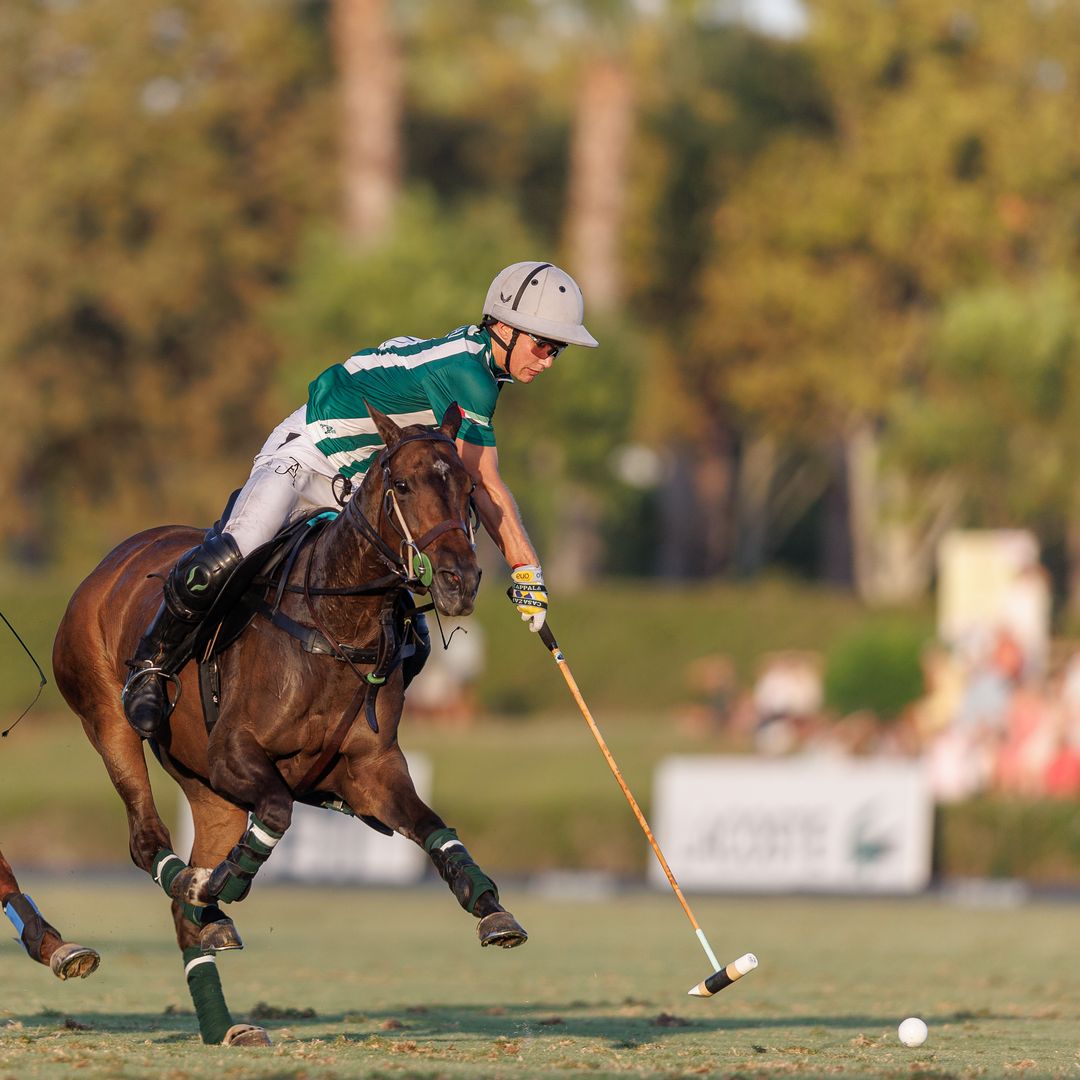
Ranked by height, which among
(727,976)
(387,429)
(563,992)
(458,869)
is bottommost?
(563,992)

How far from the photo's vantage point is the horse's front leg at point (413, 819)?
25.7 feet

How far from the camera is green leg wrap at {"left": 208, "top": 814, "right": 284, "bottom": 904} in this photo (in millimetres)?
7797

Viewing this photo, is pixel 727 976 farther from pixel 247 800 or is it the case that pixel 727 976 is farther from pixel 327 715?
pixel 247 800

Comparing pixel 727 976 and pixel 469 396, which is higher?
pixel 469 396

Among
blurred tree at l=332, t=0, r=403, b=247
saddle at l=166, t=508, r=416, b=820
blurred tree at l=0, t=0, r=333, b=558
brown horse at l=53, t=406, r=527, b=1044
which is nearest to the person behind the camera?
brown horse at l=53, t=406, r=527, b=1044

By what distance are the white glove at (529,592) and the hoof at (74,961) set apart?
1.83m

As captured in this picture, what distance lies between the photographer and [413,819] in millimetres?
8062

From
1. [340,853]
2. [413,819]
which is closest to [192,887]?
[413,819]

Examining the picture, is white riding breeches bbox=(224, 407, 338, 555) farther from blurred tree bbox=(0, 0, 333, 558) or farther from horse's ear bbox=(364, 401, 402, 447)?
blurred tree bbox=(0, 0, 333, 558)

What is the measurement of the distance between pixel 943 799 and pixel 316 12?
Answer: 2387cm

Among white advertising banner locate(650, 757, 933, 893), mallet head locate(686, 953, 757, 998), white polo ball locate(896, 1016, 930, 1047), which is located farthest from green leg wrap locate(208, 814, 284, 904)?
white advertising banner locate(650, 757, 933, 893)

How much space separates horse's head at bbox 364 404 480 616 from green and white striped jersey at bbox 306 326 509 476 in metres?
0.19

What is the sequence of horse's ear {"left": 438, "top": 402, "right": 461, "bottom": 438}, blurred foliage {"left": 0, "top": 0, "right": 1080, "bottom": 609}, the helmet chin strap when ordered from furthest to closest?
blurred foliage {"left": 0, "top": 0, "right": 1080, "bottom": 609} → the helmet chin strap → horse's ear {"left": 438, "top": 402, "right": 461, "bottom": 438}

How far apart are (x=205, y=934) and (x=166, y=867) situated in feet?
1.10
